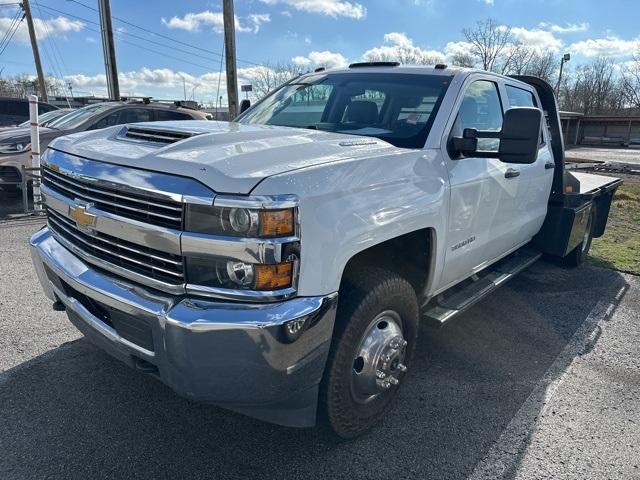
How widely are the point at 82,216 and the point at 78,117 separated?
7643 millimetres

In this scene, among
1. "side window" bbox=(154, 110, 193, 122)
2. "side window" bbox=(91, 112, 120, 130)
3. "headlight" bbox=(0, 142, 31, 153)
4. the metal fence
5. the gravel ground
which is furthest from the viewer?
"side window" bbox=(154, 110, 193, 122)

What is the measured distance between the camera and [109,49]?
15750 millimetres

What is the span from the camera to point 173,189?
2002 millimetres

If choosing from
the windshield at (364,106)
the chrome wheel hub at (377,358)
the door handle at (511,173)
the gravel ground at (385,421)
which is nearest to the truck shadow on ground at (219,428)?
the gravel ground at (385,421)

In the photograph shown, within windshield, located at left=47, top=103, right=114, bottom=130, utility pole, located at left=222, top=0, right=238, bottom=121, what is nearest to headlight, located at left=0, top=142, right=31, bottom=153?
windshield, located at left=47, top=103, right=114, bottom=130

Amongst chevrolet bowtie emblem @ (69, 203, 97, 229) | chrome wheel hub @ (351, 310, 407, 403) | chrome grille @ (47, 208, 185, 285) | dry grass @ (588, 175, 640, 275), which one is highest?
chevrolet bowtie emblem @ (69, 203, 97, 229)

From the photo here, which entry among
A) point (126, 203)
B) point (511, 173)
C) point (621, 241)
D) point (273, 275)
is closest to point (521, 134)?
point (511, 173)

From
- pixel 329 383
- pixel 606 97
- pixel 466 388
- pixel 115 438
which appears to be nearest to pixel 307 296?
pixel 329 383

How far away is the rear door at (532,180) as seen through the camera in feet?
13.3

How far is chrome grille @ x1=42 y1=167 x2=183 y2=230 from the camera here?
202 centimetres

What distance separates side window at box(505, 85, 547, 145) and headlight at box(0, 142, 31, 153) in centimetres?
764

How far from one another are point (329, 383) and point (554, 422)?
4.94 feet

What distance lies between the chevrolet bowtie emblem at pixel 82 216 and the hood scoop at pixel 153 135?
18.3 inches

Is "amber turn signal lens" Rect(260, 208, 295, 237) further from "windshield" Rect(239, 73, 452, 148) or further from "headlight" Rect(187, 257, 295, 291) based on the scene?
"windshield" Rect(239, 73, 452, 148)
